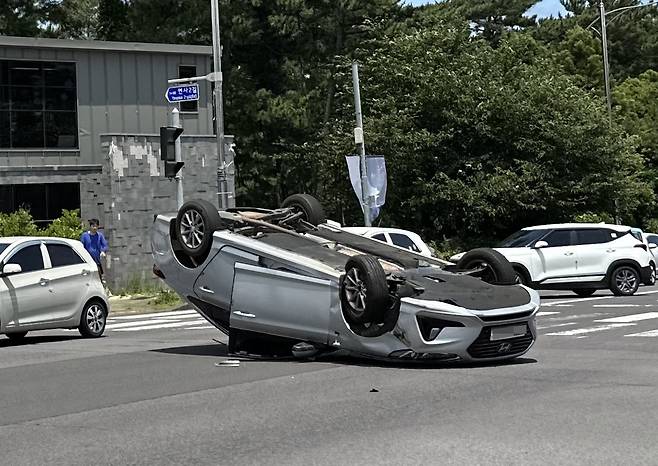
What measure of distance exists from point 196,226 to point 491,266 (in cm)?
347

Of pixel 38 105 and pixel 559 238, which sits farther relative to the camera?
pixel 38 105

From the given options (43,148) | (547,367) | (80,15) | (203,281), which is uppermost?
(80,15)

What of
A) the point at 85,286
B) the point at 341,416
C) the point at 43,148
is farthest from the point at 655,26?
the point at 341,416

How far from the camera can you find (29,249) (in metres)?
17.5

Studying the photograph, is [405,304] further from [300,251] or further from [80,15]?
[80,15]

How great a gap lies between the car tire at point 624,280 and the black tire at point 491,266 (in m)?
12.8

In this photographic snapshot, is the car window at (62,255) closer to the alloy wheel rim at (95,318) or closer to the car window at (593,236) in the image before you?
the alloy wheel rim at (95,318)

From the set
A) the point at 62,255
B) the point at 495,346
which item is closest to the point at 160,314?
the point at 62,255

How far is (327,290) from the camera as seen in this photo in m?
12.5

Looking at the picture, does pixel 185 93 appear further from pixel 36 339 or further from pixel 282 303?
pixel 282 303

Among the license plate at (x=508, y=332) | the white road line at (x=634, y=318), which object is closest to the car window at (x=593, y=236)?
the white road line at (x=634, y=318)

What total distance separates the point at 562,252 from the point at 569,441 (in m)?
17.6

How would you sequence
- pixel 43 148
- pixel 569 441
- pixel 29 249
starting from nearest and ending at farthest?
pixel 569 441, pixel 29 249, pixel 43 148

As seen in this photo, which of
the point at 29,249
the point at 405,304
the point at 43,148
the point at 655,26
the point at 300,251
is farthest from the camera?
the point at 655,26
